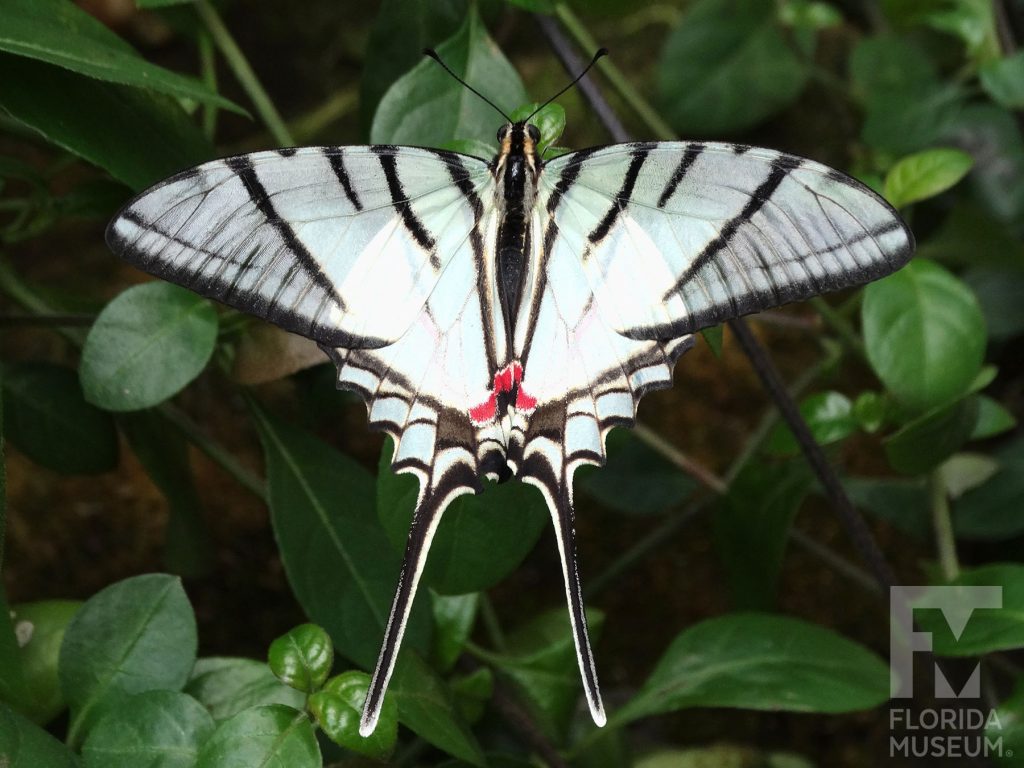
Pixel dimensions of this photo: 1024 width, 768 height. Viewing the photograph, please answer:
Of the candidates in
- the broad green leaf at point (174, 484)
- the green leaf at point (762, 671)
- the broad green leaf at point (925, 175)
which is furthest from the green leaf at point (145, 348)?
the broad green leaf at point (925, 175)

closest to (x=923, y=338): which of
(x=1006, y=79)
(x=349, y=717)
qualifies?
(x=1006, y=79)

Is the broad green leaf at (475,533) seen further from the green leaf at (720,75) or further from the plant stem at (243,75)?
the green leaf at (720,75)

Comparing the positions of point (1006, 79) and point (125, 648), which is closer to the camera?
point (125, 648)

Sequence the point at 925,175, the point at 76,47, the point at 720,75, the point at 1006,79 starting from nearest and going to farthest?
1. the point at 76,47
2. the point at 925,175
3. the point at 1006,79
4. the point at 720,75

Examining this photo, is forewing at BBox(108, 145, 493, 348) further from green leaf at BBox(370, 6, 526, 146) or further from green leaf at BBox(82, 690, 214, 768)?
green leaf at BBox(82, 690, 214, 768)

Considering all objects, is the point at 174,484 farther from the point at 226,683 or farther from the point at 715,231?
the point at 715,231

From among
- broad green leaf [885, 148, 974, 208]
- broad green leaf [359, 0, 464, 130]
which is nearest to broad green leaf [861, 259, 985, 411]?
broad green leaf [885, 148, 974, 208]

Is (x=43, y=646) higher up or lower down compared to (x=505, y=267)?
lower down
